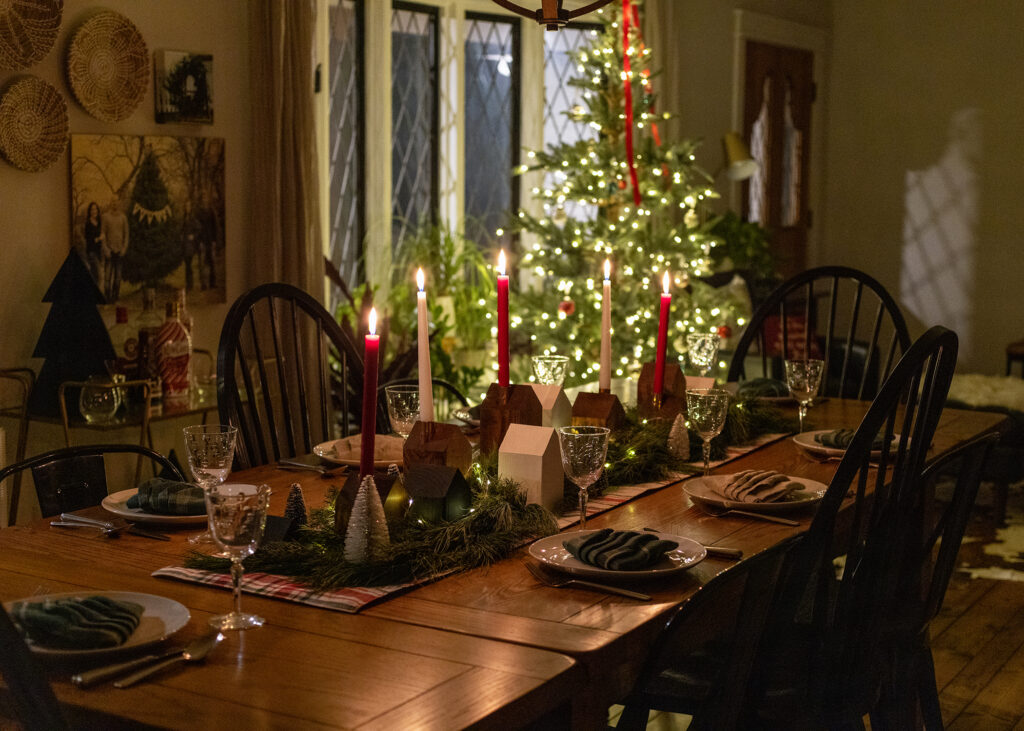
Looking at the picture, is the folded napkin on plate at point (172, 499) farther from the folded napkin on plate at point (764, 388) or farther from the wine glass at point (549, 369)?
the folded napkin on plate at point (764, 388)

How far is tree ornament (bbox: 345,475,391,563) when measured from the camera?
1.54 metres

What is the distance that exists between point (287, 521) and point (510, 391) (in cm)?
51

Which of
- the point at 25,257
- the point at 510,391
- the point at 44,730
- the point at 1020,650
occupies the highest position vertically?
the point at 25,257

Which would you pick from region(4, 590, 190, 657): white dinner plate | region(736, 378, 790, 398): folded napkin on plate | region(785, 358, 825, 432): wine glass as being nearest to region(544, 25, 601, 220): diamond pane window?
region(736, 378, 790, 398): folded napkin on plate

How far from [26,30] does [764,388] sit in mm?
2244

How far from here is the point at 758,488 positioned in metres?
1.93

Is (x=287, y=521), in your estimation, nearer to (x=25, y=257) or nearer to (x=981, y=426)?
(x=981, y=426)

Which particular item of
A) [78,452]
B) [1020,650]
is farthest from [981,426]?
[78,452]

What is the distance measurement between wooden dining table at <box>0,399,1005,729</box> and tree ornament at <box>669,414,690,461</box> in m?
0.40

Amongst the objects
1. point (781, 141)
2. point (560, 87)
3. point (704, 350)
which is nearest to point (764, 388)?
point (704, 350)

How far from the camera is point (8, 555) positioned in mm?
1636

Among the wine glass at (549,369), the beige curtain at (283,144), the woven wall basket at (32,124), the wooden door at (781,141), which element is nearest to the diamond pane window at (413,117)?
the beige curtain at (283,144)

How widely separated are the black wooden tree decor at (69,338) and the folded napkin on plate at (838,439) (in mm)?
2016

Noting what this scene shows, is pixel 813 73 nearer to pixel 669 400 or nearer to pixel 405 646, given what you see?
pixel 669 400
